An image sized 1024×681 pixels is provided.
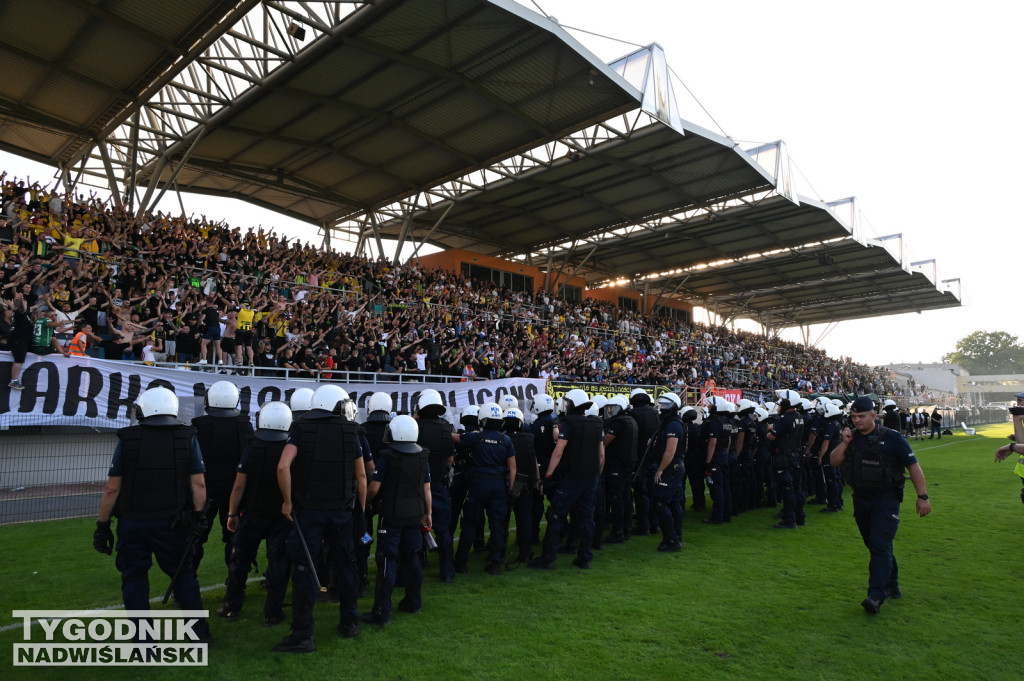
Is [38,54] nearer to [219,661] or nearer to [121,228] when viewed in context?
[121,228]

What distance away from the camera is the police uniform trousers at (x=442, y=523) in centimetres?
685

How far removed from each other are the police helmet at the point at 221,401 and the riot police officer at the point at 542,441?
13.0 ft

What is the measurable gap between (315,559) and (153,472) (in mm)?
1516

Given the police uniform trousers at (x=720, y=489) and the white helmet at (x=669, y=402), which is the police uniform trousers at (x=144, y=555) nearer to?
the white helmet at (x=669, y=402)

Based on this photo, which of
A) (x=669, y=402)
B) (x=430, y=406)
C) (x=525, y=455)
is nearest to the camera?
(x=430, y=406)

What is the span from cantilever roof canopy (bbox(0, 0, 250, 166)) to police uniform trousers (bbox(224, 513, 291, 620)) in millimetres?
12052

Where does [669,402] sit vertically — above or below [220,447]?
above

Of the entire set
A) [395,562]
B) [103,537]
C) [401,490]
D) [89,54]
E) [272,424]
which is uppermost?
[89,54]

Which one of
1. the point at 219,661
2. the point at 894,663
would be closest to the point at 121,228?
the point at 219,661

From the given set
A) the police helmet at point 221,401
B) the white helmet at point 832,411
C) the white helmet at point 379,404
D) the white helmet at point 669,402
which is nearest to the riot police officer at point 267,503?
the police helmet at point 221,401

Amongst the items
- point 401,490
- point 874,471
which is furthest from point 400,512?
point 874,471

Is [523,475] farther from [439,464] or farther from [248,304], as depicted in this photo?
[248,304]

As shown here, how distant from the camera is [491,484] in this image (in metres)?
7.30

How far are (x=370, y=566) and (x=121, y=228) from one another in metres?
11.6
